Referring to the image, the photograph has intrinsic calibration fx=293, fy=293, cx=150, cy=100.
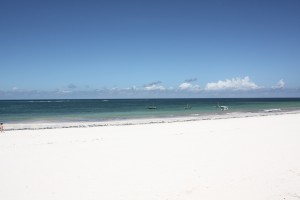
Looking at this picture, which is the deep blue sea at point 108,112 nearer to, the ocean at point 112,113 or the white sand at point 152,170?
the ocean at point 112,113

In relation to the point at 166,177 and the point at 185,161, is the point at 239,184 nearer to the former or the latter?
the point at 166,177

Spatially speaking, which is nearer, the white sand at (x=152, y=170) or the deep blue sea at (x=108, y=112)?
the white sand at (x=152, y=170)

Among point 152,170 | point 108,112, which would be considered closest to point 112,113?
point 108,112

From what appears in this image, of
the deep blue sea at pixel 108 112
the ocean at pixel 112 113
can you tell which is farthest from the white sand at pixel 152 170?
the deep blue sea at pixel 108 112

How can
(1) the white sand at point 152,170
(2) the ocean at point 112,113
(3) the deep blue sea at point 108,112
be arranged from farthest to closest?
(3) the deep blue sea at point 108,112
(2) the ocean at point 112,113
(1) the white sand at point 152,170

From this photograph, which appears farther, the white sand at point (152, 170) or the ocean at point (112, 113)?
the ocean at point (112, 113)

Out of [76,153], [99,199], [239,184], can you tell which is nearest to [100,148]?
[76,153]

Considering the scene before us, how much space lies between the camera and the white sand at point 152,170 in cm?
908

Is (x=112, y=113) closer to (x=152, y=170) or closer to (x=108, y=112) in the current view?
(x=108, y=112)

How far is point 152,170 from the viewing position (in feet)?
37.8

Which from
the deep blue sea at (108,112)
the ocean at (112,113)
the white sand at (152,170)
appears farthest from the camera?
the deep blue sea at (108,112)

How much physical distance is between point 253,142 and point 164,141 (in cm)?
533

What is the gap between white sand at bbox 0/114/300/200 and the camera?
908cm

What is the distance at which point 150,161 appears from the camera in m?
12.9
